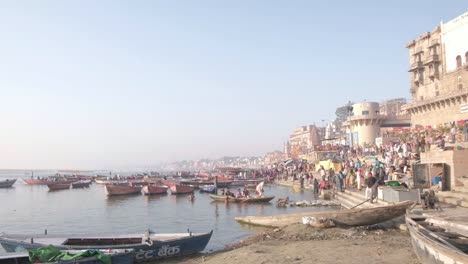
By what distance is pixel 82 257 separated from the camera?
1275 cm

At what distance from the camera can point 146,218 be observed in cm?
2911

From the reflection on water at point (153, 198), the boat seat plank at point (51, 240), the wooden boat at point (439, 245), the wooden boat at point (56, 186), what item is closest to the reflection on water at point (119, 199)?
the reflection on water at point (153, 198)

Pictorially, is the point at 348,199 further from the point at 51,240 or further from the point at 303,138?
the point at 303,138

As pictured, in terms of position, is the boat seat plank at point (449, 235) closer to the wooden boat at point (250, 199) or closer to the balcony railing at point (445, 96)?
the wooden boat at point (250, 199)

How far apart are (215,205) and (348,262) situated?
2322 cm

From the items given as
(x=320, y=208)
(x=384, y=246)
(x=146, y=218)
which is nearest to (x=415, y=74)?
(x=320, y=208)

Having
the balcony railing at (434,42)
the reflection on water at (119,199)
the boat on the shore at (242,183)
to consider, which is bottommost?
the reflection on water at (119,199)

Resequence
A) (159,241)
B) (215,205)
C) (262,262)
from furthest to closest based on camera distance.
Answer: (215,205)
(159,241)
(262,262)

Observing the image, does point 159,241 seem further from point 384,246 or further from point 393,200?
point 393,200

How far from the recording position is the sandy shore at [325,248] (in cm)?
1163

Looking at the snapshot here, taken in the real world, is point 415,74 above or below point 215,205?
above

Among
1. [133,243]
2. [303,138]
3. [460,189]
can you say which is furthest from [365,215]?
[303,138]

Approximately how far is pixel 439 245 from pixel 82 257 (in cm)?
1004

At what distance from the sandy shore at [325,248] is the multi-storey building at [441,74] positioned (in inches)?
1264
